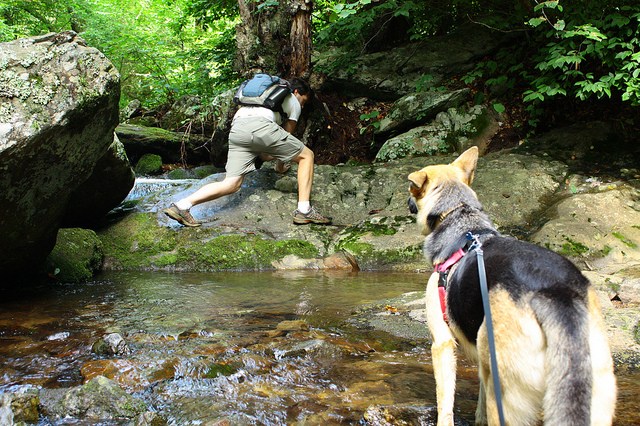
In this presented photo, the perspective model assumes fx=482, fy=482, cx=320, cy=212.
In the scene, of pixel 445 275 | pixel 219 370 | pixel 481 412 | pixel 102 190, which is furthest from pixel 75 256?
pixel 481 412

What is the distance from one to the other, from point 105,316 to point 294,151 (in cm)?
462

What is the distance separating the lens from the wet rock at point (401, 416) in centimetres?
283

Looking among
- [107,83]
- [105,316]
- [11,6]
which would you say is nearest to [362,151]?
[107,83]

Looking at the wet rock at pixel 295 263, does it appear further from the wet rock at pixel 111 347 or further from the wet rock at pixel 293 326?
the wet rock at pixel 111 347

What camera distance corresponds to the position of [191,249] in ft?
26.2

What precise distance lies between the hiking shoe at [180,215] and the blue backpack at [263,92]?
217 centimetres

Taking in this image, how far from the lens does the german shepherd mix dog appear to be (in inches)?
83.7

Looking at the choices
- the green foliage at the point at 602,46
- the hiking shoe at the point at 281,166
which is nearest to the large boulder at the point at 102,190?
the hiking shoe at the point at 281,166

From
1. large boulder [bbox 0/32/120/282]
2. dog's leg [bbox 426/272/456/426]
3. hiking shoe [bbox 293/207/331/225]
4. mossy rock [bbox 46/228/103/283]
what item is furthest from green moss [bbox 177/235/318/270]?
dog's leg [bbox 426/272/456/426]

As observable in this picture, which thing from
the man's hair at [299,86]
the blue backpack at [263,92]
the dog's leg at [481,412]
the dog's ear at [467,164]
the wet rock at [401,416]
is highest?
A: the man's hair at [299,86]

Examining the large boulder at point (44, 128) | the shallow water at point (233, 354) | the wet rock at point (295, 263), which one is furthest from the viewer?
the wet rock at point (295, 263)

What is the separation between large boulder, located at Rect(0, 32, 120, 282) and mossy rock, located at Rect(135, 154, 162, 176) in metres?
7.68

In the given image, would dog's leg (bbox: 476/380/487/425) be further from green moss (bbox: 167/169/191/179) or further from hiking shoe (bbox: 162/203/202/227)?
green moss (bbox: 167/169/191/179)

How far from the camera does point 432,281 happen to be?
3.10m
